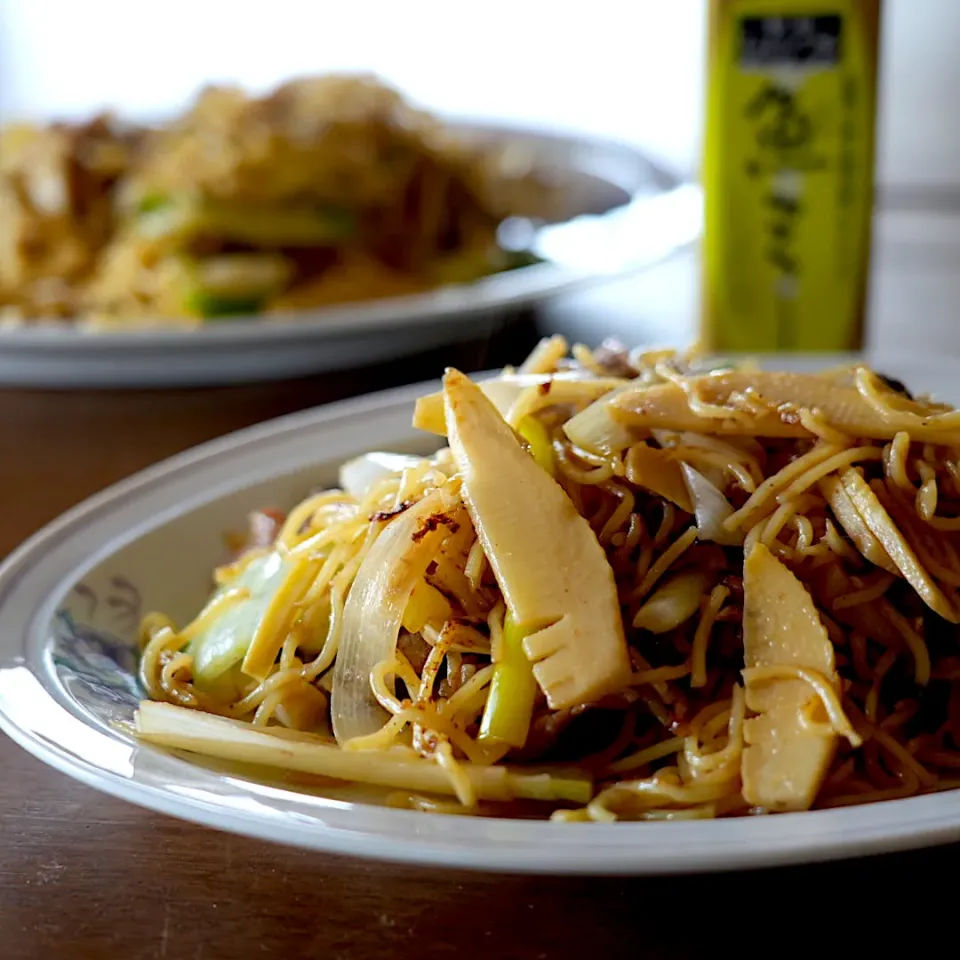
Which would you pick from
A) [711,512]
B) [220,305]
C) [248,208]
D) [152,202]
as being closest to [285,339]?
[220,305]

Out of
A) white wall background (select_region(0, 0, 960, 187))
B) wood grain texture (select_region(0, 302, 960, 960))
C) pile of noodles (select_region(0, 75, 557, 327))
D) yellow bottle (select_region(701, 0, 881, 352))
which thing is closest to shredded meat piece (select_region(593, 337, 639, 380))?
wood grain texture (select_region(0, 302, 960, 960))

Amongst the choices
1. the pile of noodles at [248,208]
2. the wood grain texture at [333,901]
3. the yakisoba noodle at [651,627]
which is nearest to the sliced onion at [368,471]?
the yakisoba noodle at [651,627]

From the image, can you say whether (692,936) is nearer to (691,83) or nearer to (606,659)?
(606,659)

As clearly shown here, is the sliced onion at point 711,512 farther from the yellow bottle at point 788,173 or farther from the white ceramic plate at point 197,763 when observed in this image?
the yellow bottle at point 788,173

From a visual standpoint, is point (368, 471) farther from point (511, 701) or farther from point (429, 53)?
point (429, 53)

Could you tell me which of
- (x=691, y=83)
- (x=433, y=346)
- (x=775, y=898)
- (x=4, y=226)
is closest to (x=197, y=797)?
(x=775, y=898)
